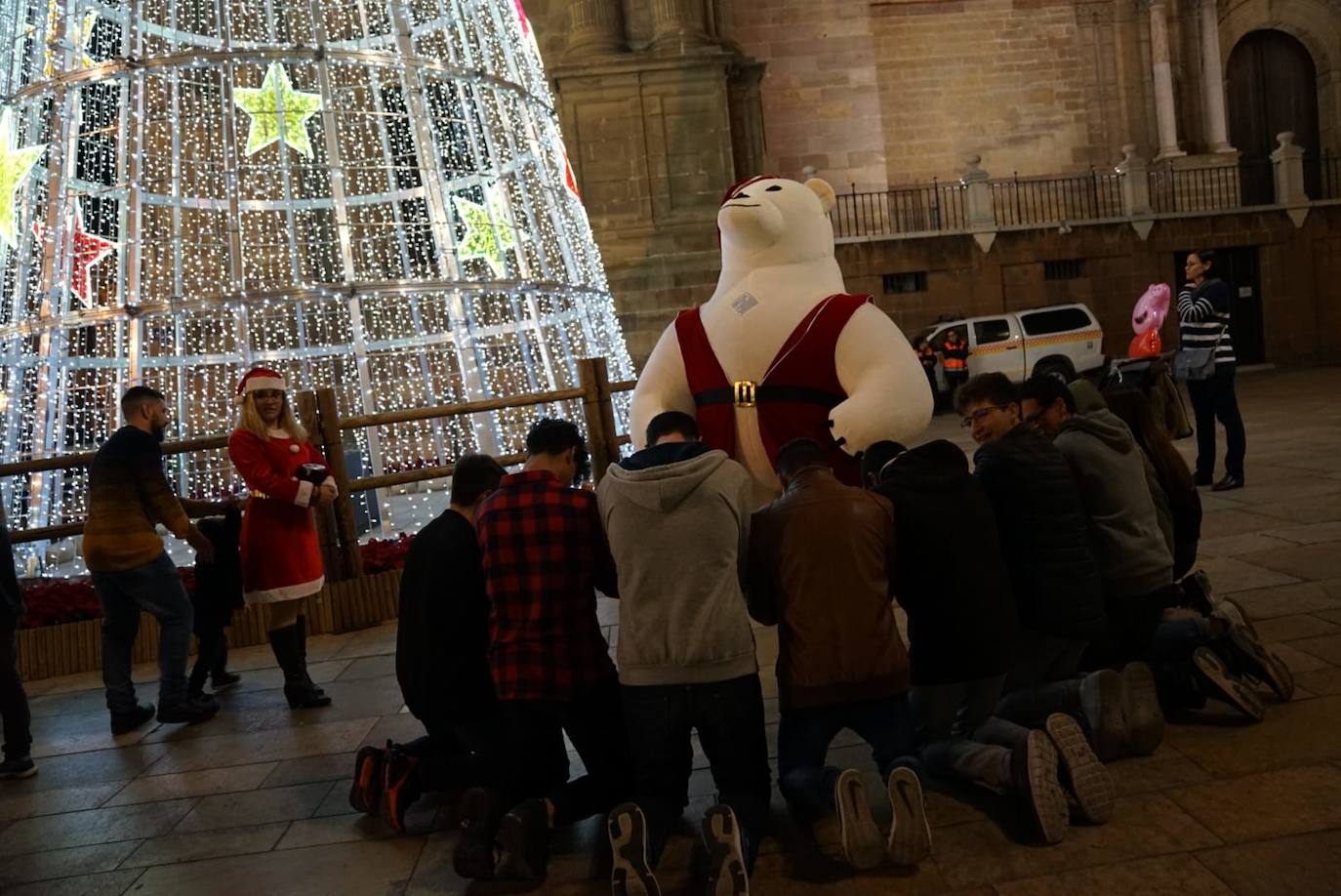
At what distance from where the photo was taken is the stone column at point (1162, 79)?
69.2 ft

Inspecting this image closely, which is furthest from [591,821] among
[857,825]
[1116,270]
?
[1116,270]

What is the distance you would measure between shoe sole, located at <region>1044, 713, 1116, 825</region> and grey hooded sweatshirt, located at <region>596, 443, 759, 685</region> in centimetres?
82

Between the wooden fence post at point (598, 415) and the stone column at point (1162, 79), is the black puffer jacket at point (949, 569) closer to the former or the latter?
the wooden fence post at point (598, 415)

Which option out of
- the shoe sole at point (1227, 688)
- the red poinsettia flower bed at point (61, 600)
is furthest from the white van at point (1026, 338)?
the shoe sole at point (1227, 688)

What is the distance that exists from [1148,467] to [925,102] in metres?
18.9

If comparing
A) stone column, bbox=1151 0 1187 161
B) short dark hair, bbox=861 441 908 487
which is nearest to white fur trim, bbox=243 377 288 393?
short dark hair, bbox=861 441 908 487

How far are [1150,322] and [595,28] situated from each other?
10301mm

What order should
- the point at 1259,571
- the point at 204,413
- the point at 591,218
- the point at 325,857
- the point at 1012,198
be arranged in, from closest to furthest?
1. the point at 325,857
2. the point at 1259,571
3. the point at 204,413
4. the point at 591,218
5. the point at 1012,198

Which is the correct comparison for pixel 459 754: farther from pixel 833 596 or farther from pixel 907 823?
pixel 907 823

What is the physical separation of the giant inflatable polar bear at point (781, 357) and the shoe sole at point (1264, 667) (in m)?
1.19

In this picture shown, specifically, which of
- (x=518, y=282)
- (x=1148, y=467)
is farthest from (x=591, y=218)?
(x=1148, y=467)

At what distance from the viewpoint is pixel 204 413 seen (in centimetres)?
657

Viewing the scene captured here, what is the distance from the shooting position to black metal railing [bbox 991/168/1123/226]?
67.3 ft

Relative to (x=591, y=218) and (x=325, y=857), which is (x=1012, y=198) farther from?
(x=325, y=857)
